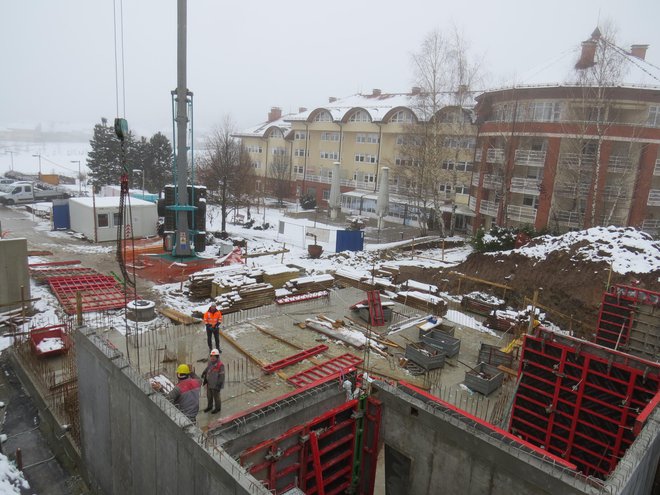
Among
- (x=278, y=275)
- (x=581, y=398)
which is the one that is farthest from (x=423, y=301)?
(x=581, y=398)

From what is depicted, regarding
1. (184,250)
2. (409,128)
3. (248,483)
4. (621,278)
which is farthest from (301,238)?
(248,483)

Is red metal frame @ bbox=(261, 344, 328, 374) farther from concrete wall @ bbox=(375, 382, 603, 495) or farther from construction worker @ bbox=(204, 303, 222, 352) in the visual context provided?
concrete wall @ bbox=(375, 382, 603, 495)

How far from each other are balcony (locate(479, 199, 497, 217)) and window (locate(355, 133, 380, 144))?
1431 centimetres

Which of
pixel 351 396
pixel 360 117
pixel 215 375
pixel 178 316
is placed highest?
pixel 360 117

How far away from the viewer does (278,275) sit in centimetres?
1822

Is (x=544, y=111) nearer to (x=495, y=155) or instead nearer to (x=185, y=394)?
(x=495, y=155)

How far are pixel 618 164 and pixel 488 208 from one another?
8292 millimetres

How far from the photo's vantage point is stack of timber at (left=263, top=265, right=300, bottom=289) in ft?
59.2

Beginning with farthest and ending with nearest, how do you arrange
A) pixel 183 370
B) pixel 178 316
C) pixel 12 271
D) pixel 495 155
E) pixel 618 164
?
1. pixel 495 155
2. pixel 618 164
3. pixel 12 271
4. pixel 178 316
5. pixel 183 370

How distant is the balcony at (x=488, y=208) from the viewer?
32.0 m

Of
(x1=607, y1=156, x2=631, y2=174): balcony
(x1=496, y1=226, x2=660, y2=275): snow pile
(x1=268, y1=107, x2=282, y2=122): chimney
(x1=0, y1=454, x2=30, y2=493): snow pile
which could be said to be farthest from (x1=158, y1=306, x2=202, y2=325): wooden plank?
(x1=268, y1=107, x2=282, y2=122): chimney

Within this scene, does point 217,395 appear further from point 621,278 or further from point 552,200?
point 552,200

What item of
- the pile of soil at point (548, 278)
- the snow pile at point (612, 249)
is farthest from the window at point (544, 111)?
the pile of soil at point (548, 278)

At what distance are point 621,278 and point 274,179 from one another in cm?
3820
